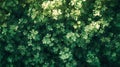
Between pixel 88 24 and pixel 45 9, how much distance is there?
0.74m

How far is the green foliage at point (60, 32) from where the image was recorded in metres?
4.96

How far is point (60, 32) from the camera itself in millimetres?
5082

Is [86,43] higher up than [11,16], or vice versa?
[11,16]

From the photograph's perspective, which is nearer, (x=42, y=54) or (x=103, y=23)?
(x=103, y=23)

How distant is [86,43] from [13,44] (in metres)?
1.23

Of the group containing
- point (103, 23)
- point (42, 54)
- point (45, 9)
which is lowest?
point (42, 54)

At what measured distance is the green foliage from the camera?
4.96 meters

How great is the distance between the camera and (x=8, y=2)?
5.11 meters

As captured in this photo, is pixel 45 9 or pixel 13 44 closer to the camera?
pixel 45 9

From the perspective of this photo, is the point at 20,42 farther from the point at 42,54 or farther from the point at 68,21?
the point at 68,21

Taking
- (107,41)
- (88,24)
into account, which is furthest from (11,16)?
(107,41)

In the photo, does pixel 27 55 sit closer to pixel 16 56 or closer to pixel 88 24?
pixel 16 56

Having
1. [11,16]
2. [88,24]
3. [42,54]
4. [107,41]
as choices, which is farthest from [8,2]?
[107,41]

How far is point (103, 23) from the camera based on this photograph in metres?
4.91
